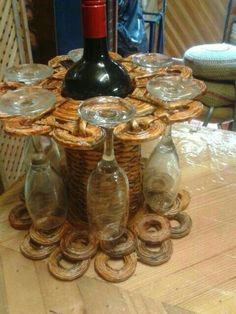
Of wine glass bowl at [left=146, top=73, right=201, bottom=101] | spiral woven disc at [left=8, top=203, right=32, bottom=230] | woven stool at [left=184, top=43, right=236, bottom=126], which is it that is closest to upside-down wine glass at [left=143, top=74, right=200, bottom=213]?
wine glass bowl at [left=146, top=73, right=201, bottom=101]

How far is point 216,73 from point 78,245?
3.25ft

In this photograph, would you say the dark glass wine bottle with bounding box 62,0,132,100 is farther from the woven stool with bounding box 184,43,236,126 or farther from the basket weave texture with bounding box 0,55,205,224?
the woven stool with bounding box 184,43,236,126

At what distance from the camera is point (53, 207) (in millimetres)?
592

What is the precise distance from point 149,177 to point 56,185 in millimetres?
171

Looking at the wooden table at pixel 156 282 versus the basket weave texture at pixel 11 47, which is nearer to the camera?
the wooden table at pixel 156 282

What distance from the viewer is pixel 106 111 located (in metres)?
0.43

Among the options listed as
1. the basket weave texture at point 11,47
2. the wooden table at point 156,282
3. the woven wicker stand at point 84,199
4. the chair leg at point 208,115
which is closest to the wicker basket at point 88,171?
the woven wicker stand at point 84,199

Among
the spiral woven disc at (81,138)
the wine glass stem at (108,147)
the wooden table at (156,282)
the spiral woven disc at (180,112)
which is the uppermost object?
the spiral woven disc at (180,112)

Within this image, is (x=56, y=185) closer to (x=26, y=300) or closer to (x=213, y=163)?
(x=26, y=300)

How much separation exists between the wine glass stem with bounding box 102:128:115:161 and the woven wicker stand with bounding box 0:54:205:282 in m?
0.01

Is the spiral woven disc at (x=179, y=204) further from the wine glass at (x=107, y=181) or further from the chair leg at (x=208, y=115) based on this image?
the chair leg at (x=208, y=115)

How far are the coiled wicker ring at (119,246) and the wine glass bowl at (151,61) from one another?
0.31 meters

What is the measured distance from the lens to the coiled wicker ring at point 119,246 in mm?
532

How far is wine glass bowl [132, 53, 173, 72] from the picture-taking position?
64cm
